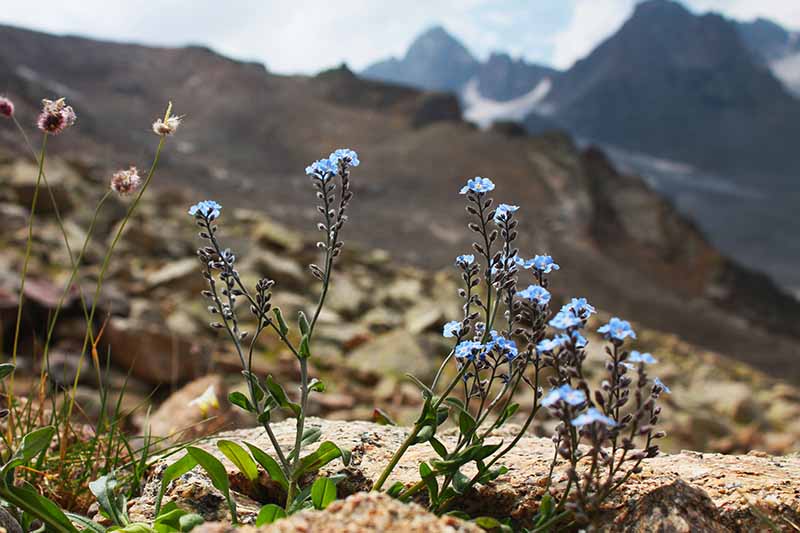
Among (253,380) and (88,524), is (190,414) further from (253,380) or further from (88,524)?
(253,380)

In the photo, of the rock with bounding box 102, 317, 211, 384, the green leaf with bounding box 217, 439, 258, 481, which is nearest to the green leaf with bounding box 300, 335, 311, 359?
the green leaf with bounding box 217, 439, 258, 481

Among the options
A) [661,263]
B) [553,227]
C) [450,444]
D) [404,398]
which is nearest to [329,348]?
[404,398]

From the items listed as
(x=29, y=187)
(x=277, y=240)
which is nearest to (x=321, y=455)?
(x=29, y=187)

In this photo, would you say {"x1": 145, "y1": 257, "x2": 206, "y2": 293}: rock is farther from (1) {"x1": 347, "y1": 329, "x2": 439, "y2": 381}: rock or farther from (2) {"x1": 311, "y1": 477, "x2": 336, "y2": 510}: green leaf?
(2) {"x1": 311, "y1": 477, "x2": 336, "y2": 510}: green leaf

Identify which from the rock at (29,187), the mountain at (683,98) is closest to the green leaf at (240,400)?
the rock at (29,187)

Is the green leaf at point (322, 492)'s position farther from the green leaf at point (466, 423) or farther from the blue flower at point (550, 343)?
the blue flower at point (550, 343)

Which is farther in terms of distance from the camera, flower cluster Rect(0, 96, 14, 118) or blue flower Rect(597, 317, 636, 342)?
flower cluster Rect(0, 96, 14, 118)
